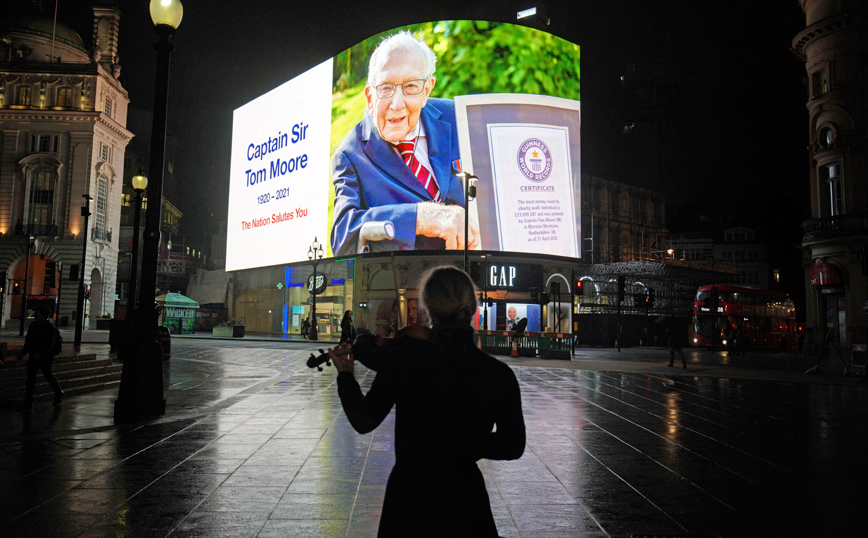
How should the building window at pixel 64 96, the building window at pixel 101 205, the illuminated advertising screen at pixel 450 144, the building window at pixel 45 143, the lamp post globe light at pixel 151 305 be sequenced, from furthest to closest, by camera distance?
the building window at pixel 101 205
the building window at pixel 64 96
the building window at pixel 45 143
the illuminated advertising screen at pixel 450 144
the lamp post globe light at pixel 151 305

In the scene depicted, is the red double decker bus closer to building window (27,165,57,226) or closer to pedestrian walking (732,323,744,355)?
pedestrian walking (732,323,744,355)

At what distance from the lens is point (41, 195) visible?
53.2 metres

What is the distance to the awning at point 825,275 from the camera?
2872 cm

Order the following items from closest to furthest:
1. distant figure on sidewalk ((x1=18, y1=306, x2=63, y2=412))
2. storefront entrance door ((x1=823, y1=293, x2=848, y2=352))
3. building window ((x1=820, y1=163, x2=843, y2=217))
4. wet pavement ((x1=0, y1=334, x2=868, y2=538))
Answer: wet pavement ((x1=0, y1=334, x2=868, y2=538)) < distant figure on sidewalk ((x1=18, y1=306, x2=63, y2=412)) < storefront entrance door ((x1=823, y1=293, x2=848, y2=352)) < building window ((x1=820, y1=163, x2=843, y2=217))

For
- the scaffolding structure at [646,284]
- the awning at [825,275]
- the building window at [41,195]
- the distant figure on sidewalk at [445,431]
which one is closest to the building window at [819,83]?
the awning at [825,275]

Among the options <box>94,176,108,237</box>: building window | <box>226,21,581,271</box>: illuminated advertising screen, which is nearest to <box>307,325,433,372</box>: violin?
<box>226,21,581,271</box>: illuminated advertising screen

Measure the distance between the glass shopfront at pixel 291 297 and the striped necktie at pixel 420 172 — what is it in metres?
10.8

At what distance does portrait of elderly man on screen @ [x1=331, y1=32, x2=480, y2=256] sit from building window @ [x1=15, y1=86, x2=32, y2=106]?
31900 millimetres

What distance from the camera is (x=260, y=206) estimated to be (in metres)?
48.8

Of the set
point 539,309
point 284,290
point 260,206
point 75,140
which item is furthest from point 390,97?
point 75,140

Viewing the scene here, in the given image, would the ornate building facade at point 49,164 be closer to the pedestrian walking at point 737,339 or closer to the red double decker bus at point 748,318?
the red double decker bus at point 748,318

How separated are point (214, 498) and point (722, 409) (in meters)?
10.00

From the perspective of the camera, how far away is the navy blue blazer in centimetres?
3978

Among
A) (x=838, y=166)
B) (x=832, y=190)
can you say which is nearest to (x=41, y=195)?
(x=832, y=190)
